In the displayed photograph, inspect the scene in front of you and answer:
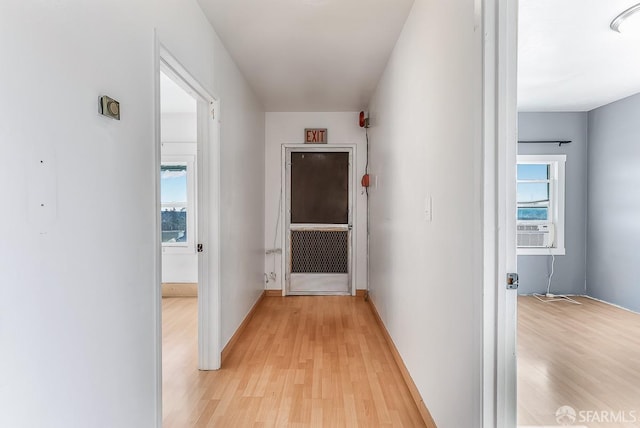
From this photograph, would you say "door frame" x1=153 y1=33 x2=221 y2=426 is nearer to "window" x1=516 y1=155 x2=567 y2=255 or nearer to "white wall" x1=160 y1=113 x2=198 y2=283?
"white wall" x1=160 y1=113 x2=198 y2=283

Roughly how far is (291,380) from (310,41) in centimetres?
255

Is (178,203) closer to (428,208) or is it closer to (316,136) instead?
(316,136)

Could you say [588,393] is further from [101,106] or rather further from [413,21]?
[101,106]

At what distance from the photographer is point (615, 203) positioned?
4102 mm

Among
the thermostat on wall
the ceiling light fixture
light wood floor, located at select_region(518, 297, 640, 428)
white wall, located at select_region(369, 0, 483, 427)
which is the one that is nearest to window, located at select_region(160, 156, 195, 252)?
white wall, located at select_region(369, 0, 483, 427)

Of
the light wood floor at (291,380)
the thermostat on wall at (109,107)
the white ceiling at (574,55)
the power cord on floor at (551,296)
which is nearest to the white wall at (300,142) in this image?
the light wood floor at (291,380)

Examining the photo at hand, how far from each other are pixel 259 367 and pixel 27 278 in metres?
1.91

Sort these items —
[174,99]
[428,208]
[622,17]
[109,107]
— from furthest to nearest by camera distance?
[174,99] → [622,17] → [428,208] → [109,107]

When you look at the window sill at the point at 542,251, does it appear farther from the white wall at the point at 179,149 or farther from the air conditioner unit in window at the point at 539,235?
the white wall at the point at 179,149

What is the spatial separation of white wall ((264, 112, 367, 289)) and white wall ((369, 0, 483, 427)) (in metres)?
1.76

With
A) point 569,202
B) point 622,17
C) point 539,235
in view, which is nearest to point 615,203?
point 569,202

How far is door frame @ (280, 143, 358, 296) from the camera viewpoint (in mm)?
4559

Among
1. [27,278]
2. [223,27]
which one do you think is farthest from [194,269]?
[27,278]

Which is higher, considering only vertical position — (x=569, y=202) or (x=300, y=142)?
(x=300, y=142)
